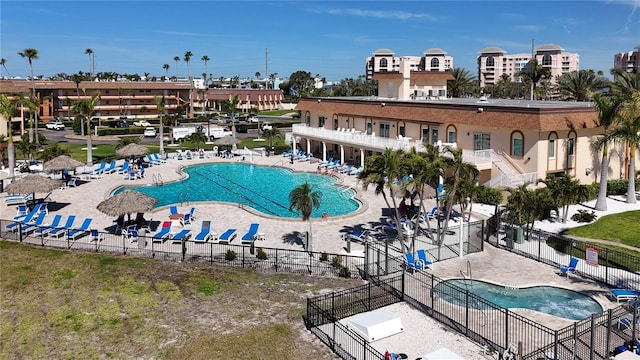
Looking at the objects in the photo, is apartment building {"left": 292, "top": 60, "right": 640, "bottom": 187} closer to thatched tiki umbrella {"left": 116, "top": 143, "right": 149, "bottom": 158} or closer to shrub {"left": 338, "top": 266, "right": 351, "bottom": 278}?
shrub {"left": 338, "top": 266, "right": 351, "bottom": 278}

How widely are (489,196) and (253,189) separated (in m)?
15.6

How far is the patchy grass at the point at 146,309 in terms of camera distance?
49.3 ft

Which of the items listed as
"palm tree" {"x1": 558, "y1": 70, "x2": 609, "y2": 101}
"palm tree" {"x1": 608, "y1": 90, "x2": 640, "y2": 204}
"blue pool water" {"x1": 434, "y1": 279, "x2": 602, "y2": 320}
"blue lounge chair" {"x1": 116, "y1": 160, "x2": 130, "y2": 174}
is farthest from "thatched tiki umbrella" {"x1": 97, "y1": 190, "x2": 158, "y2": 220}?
"palm tree" {"x1": 558, "y1": 70, "x2": 609, "y2": 101}

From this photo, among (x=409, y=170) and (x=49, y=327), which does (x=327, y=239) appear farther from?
(x=49, y=327)

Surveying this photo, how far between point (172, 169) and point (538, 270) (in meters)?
31.7

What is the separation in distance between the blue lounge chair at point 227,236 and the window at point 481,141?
63.7ft

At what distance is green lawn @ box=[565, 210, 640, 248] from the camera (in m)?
25.9

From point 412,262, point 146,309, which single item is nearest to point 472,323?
point 412,262

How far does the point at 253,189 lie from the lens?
38469 mm

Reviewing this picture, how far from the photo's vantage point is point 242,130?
78750 mm

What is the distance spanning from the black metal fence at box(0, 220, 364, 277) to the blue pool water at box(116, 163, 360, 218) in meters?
7.83

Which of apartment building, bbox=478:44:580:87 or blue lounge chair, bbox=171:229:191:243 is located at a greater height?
Result: apartment building, bbox=478:44:580:87

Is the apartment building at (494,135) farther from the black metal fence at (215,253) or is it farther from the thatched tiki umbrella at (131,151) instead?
the thatched tiki umbrella at (131,151)

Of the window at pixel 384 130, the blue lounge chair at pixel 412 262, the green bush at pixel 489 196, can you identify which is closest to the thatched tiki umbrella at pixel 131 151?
the window at pixel 384 130
